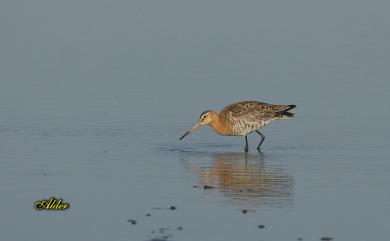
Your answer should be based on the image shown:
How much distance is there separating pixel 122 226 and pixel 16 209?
135 centimetres

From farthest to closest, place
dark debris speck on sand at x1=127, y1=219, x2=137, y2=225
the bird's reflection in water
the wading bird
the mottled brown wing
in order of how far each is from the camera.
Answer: the mottled brown wing, the wading bird, the bird's reflection in water, dark debris speck on sand at x1=127, y1=219, x2=137, y2=225

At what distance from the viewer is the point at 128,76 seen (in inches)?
878

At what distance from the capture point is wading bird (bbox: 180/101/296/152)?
55.5 ft

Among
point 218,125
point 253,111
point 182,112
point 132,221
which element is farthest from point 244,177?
point 182,112

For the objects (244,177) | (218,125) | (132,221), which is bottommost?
(132,221)

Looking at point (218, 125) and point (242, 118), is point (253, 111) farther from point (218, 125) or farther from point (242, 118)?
point (218, 125)

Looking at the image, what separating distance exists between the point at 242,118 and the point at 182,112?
6.85ft

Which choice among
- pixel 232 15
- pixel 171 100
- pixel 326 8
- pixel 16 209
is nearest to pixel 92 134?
pixel 171 100

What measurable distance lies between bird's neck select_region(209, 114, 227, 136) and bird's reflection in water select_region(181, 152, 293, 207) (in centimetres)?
120

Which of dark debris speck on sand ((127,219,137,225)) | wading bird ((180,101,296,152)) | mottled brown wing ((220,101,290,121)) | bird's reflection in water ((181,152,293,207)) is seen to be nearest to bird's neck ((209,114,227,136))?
wading bird ((180,101,296,152))

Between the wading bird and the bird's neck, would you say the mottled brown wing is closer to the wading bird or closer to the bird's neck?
the wading bird

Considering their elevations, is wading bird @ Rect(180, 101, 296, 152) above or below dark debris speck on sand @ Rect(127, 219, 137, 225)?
above

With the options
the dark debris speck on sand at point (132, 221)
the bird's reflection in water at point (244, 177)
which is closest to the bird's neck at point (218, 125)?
the bird's reflection in water at point (244, 177)

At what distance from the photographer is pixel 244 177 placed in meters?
13.5
